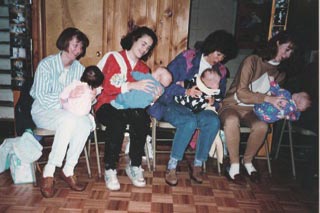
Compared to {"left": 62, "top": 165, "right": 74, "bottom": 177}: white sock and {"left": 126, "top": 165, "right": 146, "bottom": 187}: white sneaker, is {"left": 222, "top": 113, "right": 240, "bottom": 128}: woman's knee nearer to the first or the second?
{"left": 126, "top": 165, "right": 146, "bottom": 187}: white sneaker

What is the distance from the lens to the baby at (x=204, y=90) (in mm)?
2518

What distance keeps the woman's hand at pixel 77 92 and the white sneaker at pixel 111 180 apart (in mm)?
618

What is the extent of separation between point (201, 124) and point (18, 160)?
4.70 ft

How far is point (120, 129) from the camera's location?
2240 mm

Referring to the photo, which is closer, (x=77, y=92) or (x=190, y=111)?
(x=77, y=92)

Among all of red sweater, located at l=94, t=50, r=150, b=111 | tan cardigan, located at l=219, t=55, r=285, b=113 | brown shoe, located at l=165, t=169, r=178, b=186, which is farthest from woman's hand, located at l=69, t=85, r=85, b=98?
tan cardigan, located at l=219, t=55, r=285, b=113

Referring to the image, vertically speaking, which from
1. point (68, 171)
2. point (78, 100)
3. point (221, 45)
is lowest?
point (68, 171)

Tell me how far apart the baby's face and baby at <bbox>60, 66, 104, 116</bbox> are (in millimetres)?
858

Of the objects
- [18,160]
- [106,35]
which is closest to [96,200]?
[18,160]

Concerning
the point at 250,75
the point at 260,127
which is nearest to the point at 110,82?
the point at 250,75

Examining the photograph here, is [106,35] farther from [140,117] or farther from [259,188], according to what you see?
[259,188]

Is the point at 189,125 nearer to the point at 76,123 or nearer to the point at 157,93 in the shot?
the point at 157,93

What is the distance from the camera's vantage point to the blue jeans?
2.41m

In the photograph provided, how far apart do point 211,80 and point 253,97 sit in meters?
0.38
